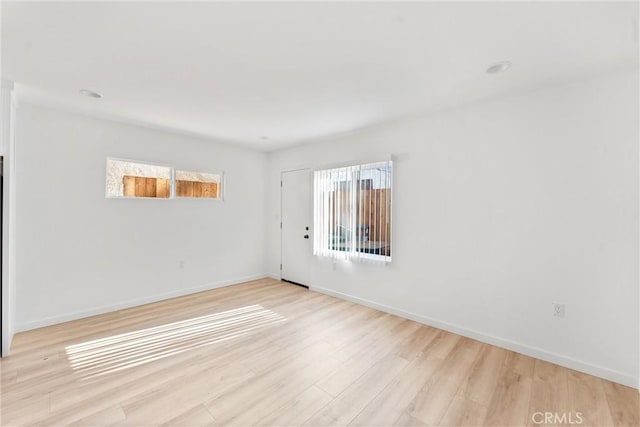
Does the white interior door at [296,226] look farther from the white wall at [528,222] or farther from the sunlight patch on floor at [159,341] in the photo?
the white wall at [528,222]

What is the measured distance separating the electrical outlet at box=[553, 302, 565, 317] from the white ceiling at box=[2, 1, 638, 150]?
201 cm

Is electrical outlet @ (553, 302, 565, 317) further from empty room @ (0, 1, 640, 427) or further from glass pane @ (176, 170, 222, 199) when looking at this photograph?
glass pane @ (176, 170, 222, 199)

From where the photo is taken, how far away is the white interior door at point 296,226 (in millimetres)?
4781

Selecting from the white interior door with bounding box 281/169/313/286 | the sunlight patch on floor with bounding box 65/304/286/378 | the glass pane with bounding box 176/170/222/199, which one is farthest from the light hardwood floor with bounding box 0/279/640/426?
the glass pane with bounding box 176/170/222/199

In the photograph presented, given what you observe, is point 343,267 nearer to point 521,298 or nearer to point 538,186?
point 521,298

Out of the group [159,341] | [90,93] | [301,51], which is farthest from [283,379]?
[90,93]

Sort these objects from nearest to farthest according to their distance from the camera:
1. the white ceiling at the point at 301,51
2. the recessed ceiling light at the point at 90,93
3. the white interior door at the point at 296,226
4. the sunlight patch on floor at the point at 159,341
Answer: the white ceiling at the point at 301,51, the sunlight patch on floor at the point at 159,341, the recessed ceiling light at the point at 90,93, the white interior door at the point at 296,226

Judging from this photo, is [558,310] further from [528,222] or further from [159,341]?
[159,341]

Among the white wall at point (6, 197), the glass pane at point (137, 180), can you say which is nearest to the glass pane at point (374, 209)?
the glass pane at point (137, 180)

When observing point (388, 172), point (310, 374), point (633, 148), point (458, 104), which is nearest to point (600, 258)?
point (633, 148)

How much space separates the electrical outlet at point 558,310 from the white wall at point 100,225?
4.48m

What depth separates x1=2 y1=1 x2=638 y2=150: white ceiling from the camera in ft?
5.18

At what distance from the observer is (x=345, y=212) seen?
161 inches

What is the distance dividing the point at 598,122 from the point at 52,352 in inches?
210
